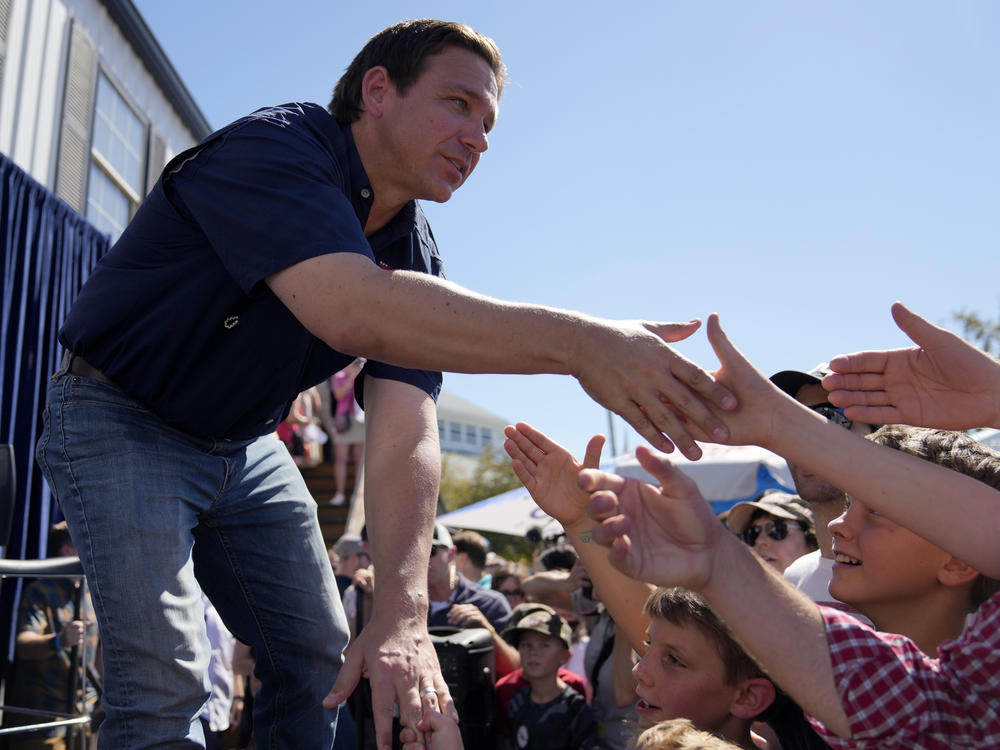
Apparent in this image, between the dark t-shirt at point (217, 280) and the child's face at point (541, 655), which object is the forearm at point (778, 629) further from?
the child's face at point (541, 655)

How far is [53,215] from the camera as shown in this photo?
24.5 feet

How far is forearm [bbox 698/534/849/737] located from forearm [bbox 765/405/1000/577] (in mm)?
299

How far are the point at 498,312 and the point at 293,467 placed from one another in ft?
3.26

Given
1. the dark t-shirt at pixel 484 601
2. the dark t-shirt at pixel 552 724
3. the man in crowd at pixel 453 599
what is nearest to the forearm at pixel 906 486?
the dark t-shirt at pixel 552 724

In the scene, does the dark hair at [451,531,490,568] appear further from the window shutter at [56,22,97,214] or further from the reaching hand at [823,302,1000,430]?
the reaching hand at [823,302,1000,430]

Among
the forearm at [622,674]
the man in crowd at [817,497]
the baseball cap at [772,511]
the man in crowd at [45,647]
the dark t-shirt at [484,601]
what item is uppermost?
the man in crowd at [817,497]

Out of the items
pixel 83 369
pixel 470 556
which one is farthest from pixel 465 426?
pixel 83 369

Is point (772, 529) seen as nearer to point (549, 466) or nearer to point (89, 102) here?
point (549, 466)

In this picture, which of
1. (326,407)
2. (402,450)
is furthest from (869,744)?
(326,407)

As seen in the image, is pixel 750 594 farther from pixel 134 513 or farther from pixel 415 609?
pixel 134 513

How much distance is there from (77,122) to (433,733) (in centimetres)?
847

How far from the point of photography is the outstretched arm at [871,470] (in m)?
1.59

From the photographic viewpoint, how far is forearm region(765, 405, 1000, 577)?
1589mm

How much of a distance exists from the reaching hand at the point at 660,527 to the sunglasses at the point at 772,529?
2.98 meters
